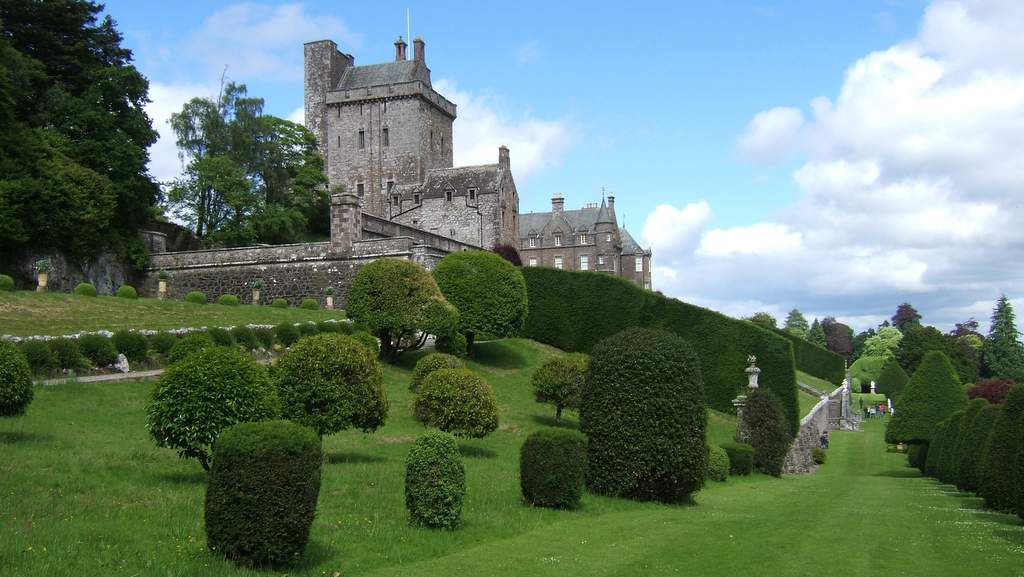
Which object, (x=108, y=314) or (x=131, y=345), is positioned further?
(x=108, y=314)

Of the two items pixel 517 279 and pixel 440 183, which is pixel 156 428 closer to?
pixel 517 279

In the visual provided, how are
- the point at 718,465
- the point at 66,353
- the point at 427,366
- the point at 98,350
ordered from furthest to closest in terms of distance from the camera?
1. the point at 427,366
2. the point at 718,465
3. the point at 98,350
4. the point at 66,353

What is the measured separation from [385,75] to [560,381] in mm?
47850

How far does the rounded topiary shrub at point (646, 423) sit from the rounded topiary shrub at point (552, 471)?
5.57 feet

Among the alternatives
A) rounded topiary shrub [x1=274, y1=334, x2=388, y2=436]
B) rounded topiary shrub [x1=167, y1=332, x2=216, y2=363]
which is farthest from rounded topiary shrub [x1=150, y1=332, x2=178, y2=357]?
rounded topiary shrub [x1=274, y1=334, x2=388, y2=436]

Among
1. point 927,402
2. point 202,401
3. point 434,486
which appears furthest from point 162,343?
point 927,402

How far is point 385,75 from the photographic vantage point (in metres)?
65.5

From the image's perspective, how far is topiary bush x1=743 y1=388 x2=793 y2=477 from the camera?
24.9 metres

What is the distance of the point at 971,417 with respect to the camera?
20438 millimetres

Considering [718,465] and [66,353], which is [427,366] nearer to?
[718,465]

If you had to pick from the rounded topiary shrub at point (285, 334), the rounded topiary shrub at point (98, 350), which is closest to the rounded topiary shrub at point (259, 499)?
the rounded topiary shrub at point (98, 350)

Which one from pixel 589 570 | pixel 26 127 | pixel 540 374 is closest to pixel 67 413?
pixel 589 570

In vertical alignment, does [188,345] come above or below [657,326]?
below

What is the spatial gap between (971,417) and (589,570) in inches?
610
